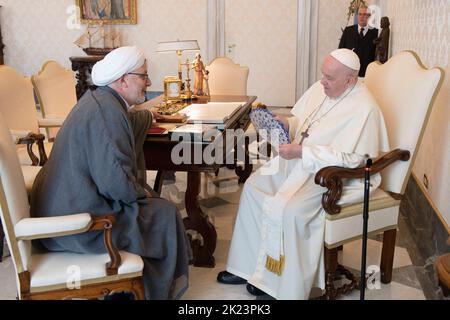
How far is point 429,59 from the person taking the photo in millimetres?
3627

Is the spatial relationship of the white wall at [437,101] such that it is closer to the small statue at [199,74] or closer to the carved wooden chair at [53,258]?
the small statue at [199,74]

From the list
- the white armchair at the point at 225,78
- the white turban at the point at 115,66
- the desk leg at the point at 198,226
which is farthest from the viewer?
the white armchair at the point at 225,78

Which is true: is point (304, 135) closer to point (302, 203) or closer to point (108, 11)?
point (302, 203)

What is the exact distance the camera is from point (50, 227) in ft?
6.43

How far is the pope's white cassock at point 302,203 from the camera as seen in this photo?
2.54 meters

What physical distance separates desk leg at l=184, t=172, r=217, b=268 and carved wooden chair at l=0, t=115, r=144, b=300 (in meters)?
0.92

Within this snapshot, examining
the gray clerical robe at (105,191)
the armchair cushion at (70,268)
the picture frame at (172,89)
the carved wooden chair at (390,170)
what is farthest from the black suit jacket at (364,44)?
the armchair cushion at (70,268)

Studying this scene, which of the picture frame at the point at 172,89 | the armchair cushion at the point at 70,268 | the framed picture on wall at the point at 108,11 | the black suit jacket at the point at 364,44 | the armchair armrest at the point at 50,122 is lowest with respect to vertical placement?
the armchair cushion at the point at 70,268

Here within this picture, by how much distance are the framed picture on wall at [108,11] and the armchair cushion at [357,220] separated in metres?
7.07

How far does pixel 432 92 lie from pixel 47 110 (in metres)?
3.26

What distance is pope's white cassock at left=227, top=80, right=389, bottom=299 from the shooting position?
2543 millimetres

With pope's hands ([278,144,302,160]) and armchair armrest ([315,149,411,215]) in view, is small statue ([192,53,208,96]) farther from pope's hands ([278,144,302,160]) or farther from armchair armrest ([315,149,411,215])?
armchair armrest ([315,149,411,215])

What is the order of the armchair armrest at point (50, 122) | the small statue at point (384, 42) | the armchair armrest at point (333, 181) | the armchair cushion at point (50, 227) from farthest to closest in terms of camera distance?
the small statue at point (384, 42) → the armchair armrest at point (50, 122) → the armchair armrest at point (333, 181) → the armchair cushion at point (50, 227)
